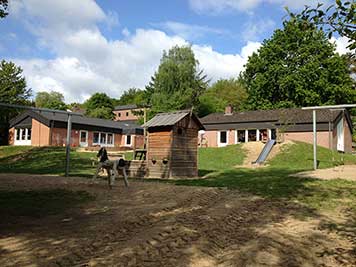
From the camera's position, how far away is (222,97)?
77.2 metres

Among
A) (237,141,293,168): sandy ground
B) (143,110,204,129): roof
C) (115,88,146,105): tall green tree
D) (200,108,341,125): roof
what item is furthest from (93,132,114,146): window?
(115,88,146,105): tall green tree

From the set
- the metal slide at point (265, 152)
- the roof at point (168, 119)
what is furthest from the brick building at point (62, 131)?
the roof at point (168, 119)

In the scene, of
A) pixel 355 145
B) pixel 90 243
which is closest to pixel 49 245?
pixel 90 243

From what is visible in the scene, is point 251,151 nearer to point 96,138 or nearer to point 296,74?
point 96,138

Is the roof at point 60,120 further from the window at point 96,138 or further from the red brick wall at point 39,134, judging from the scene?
the window at point 96,138

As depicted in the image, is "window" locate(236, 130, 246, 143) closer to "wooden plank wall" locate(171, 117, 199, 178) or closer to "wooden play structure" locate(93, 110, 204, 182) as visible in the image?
"wooden plank wall" locate(171, 117, 199, 178)

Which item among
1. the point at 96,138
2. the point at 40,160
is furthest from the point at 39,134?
the point at 40,160

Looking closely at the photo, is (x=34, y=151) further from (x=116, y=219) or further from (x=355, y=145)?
(x=355, y=145)

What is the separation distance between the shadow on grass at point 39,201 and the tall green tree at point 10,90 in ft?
131

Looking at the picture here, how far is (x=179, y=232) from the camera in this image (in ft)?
20.8

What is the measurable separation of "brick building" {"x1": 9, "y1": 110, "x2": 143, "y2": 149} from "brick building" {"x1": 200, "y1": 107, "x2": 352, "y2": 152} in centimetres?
1157

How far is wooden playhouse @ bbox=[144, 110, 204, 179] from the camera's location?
57.4 feet

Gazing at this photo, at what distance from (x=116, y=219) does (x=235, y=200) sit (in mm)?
4073

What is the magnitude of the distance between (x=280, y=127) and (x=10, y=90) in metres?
38.1
